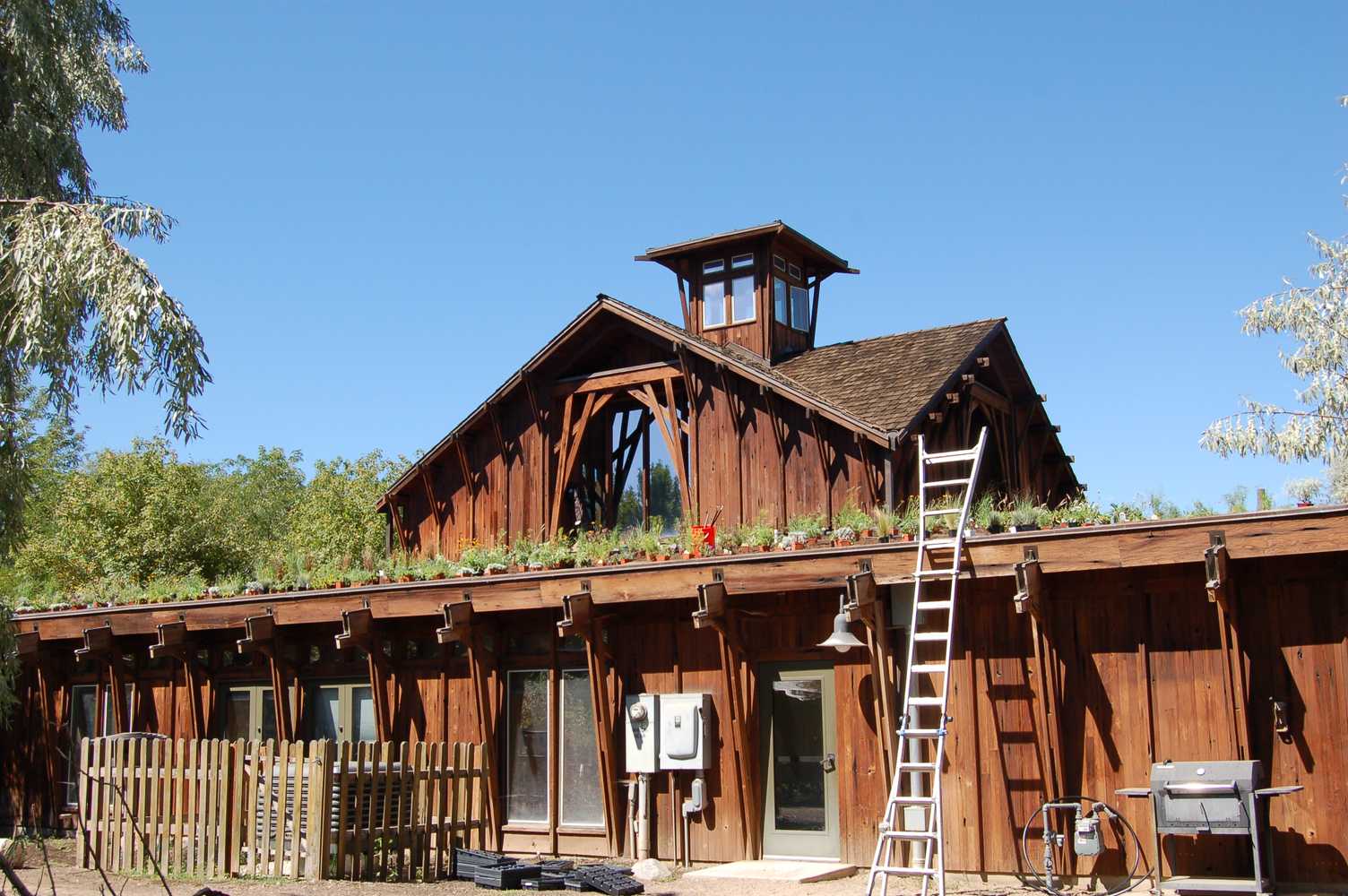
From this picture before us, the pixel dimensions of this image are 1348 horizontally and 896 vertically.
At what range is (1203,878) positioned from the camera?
403 inches

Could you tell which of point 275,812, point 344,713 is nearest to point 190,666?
point 344,713

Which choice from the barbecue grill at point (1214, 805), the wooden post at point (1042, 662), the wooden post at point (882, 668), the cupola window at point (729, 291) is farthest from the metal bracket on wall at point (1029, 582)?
the cupola window at point (729, 291)

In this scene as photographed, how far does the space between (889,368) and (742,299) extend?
3.18 metres

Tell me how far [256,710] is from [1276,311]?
19128mm

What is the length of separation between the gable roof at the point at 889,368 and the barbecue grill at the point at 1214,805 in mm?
5671

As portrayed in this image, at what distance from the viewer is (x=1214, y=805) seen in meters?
9.86

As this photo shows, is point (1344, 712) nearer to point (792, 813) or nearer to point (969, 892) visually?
point (969, 892)

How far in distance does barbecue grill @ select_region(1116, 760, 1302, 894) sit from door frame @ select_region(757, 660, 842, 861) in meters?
3.34

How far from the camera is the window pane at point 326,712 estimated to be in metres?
15.9

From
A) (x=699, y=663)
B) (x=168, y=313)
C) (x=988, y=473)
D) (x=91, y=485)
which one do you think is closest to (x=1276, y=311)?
(x=988, y=473)

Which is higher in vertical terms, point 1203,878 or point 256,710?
point 256,710

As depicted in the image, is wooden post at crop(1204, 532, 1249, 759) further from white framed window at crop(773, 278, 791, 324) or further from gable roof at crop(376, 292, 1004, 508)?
white framed window at crop(773, 278, 791, 324)

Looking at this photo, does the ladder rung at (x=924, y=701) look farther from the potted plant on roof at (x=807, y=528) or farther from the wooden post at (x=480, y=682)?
the wooden post at (x=480, y=682)

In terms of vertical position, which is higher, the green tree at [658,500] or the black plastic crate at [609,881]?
the green tree at [658,500]
